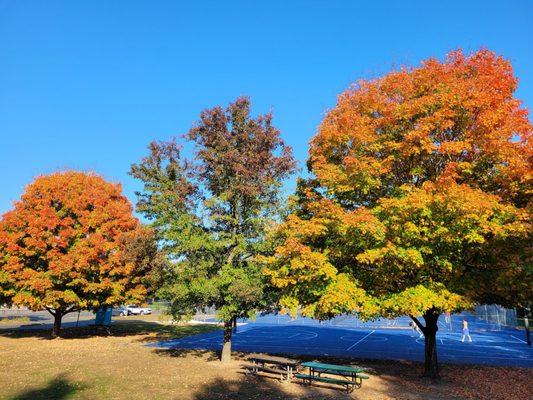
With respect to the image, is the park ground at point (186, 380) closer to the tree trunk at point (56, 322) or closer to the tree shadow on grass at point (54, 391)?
the tree shadow on grass at point (54, 391)

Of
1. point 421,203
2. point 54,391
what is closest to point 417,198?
point 421,203

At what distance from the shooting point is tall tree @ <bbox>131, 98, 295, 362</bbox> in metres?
18.0

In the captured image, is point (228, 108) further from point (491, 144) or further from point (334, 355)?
point (334, 355)

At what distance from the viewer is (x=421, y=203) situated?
1295 cm

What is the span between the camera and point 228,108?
68.1ft

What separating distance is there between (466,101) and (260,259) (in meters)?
9.96

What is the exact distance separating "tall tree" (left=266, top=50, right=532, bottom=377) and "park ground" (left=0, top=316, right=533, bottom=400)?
244 cm

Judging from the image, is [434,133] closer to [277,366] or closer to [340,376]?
[340,376]

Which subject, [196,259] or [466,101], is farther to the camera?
[196,259]

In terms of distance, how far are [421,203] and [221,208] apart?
10.3 meters

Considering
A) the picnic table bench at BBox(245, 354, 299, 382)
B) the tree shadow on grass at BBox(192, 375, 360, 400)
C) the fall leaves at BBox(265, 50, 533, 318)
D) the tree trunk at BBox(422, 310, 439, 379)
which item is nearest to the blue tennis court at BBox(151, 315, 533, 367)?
the tree trunk at BBox(422, 310, 439, 379)

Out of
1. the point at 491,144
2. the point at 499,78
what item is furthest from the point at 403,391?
the point at 499,78

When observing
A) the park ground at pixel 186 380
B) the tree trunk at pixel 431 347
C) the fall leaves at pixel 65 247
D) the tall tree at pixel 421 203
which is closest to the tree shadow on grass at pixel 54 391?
the park ground at pixel 186 380

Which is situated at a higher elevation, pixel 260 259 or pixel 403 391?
pixel 260 259
